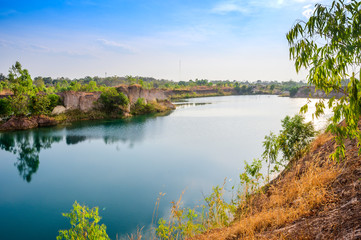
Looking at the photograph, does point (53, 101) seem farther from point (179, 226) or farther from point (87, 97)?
point (179, 226)

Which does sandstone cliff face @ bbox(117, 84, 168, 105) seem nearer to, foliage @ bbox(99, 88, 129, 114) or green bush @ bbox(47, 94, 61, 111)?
foliage @ bbox(99, 88, 129, 114)

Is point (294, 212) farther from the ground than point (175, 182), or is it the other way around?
point (294, 212)

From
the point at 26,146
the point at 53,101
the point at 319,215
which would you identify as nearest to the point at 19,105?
the point at 53,101

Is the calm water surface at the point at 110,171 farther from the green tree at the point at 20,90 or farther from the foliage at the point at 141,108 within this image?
the foliage at the point at 141,108

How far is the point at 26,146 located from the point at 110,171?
9984mm

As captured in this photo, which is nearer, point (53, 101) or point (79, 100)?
point (53, 101)

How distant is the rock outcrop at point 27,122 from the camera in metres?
24.2

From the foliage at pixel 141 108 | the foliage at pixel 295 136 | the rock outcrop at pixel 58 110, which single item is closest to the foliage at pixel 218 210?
the foliage at pixel 295 136

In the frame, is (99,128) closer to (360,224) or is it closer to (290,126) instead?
(290,126)

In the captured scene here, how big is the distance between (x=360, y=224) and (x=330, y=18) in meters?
2.57

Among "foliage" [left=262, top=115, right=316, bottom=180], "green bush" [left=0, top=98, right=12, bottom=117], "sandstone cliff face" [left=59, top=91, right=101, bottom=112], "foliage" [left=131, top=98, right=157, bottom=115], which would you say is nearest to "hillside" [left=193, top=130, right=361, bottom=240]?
"foliage" [left=262, top=115, right=316, bottom=180]

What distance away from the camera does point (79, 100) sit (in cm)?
3250

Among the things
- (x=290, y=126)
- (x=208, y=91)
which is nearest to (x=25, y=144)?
(x=290, y=126)

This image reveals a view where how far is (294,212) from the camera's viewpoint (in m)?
4.06
